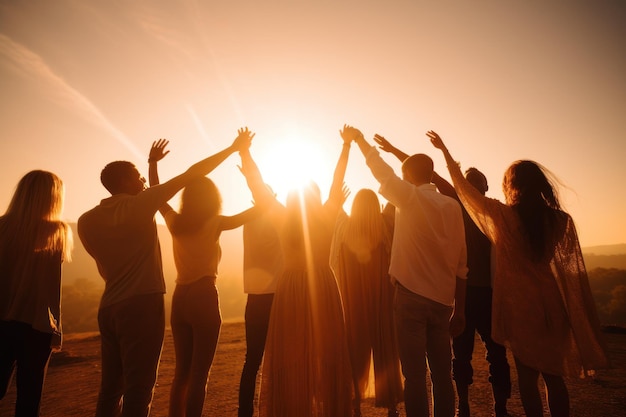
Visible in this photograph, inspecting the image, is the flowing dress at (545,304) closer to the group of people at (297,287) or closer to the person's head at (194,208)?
the group of people at (297,287)

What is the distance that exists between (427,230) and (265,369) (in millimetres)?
2062

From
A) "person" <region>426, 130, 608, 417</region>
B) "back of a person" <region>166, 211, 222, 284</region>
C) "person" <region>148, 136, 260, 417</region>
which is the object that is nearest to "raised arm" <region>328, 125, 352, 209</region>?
"person" <region>148, 136, 260, 417</region>

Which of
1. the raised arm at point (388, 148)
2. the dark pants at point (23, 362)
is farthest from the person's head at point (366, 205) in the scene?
the dark pants at point (23, 362)

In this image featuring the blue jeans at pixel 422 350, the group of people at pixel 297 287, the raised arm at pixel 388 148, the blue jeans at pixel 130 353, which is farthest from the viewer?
the raised arm at pixel 388 148

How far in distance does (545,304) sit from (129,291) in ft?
11.6

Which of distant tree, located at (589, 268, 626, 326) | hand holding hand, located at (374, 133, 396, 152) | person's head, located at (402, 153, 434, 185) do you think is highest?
hand holding hand, located at (374, 133, 396, 152)

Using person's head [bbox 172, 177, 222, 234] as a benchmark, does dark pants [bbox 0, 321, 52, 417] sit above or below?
below

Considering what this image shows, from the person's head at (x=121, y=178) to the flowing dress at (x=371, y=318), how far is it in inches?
123

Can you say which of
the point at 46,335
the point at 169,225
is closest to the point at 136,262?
the point at 169,225

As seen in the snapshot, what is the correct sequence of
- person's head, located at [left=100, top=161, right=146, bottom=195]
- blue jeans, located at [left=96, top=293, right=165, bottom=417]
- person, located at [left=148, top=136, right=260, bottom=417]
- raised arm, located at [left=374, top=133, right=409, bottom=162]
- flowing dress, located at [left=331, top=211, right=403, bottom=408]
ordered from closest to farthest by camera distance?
1. blue jeans, located at [left=96, top=293, right=165, bottom=417]
2. person's head, located at [left=100, top=161, right=146, bottom=195]
3. person, located at [left=148, top=136, right=260, bottom=417]
4. raised arm, located at [left=374, top=133, right=409, bottom=162]
5. flowing dress, located at [left=331, top=211, right=403, bottom=408]

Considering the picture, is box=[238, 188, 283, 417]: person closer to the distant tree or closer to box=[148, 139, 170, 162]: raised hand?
box=[148, 139, 170, 162]: raised hand

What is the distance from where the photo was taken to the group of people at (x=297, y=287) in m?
2.77

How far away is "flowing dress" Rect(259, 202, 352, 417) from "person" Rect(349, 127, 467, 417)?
0.61 meters

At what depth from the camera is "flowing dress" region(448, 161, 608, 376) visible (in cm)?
282
